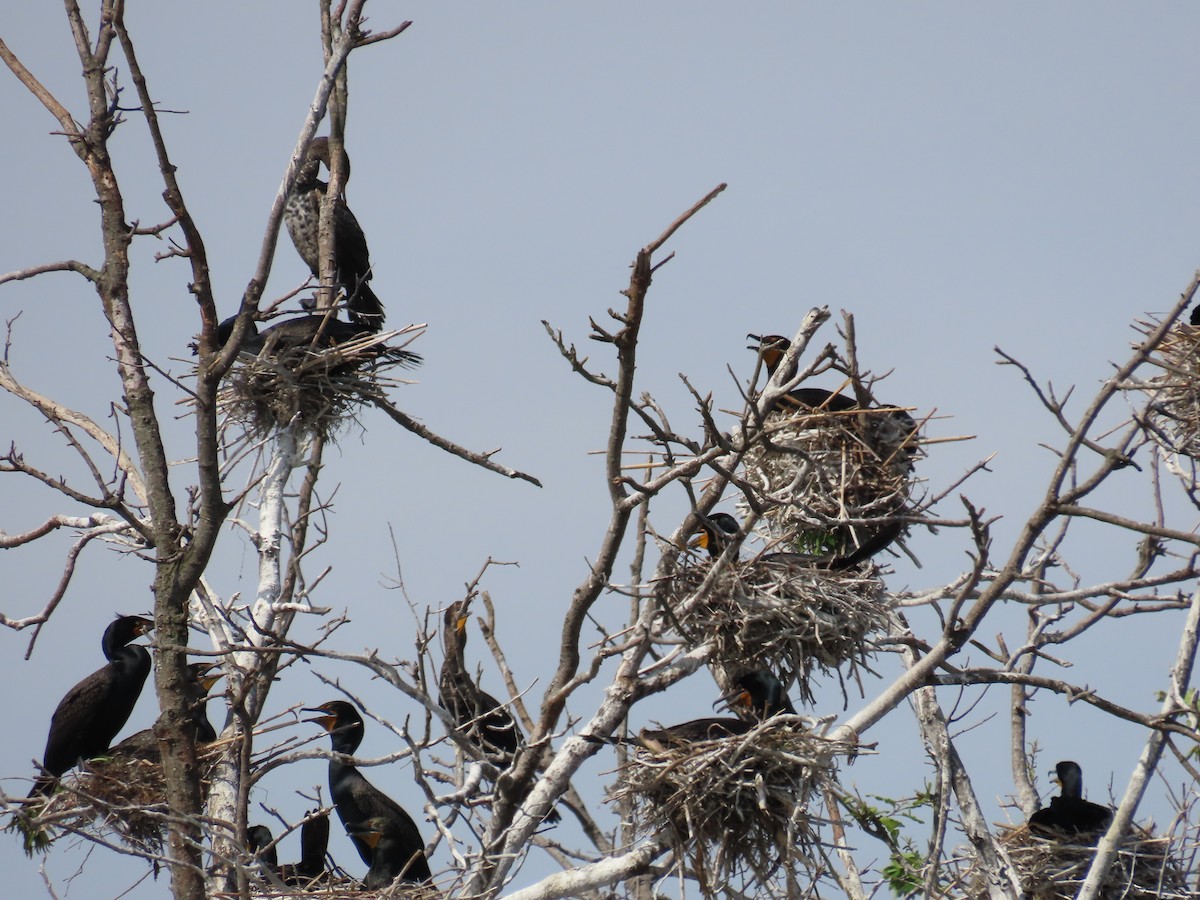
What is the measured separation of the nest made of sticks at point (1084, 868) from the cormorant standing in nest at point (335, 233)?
5.25 meters

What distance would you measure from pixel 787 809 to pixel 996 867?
6.38ft

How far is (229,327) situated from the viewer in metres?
8.37

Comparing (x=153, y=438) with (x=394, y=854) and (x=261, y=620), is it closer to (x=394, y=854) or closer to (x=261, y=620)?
(x=261, y=620)

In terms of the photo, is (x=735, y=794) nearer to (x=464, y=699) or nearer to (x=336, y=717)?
(x=464, y=699)

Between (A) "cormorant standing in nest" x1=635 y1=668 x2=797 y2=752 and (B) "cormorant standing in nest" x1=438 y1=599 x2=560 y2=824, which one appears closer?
(A) "cormorant standing in nest" x1=635 y1=668 x2=797 y2=752

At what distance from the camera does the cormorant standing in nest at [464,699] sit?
25.2 feet

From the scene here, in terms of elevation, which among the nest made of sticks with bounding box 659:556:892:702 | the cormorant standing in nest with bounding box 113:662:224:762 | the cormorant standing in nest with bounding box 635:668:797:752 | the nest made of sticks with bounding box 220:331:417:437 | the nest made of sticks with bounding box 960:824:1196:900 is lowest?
the nest made of sticks with bounding box 960:824:1196:900

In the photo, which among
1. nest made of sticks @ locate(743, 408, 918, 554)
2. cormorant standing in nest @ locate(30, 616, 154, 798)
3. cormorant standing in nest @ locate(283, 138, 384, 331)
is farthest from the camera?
cormorant standing in nest @ locate(283, 138, 384, 331)

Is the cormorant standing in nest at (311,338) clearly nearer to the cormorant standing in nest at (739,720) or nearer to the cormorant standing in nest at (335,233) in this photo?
the cormorant standing in nest at (335,233)

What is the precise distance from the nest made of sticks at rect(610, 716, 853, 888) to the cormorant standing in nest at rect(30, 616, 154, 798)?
4.28 meters

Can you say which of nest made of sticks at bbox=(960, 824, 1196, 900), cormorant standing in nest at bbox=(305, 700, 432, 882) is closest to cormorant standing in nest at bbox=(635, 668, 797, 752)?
nest made of sticks at bbox=(960, 824, 1196, 900)

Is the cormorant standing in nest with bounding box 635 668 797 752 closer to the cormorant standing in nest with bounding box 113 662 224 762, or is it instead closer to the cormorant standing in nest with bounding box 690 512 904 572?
the cormorant standing in nest with bounding box 690 512 904 572

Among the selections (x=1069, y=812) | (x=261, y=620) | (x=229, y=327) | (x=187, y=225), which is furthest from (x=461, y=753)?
(x=1069, y=812)

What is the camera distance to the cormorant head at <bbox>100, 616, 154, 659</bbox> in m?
9.09
